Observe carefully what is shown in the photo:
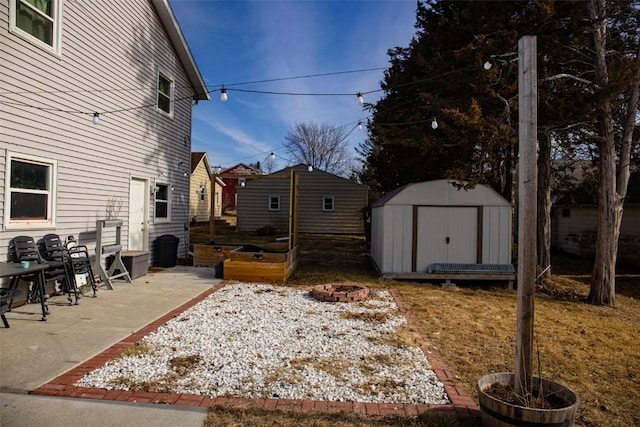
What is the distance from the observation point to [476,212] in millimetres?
9945

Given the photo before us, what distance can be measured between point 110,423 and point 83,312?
11.6ft

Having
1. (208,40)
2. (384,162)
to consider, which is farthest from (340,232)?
(208,40)

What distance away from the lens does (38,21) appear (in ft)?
21.5

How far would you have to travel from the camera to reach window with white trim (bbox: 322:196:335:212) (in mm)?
23234

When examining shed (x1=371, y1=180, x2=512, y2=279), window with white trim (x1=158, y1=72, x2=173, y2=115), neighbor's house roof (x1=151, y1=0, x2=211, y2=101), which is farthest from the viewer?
window with white trim (x1=158, y1=72, x2=173, y2=115)

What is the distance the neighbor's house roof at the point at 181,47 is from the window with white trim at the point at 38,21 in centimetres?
404

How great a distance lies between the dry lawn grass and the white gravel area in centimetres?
39

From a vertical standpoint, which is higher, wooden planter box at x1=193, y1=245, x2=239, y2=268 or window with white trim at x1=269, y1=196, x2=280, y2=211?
window with white trim at x1=269, y1=196, x2=280, y2=211

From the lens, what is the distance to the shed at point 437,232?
9914 millimetres

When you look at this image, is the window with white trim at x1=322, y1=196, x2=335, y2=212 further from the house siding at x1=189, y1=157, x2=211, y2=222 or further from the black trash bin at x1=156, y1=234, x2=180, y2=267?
the black trash bin at x1=156, y1=234, x2=180, y2=267

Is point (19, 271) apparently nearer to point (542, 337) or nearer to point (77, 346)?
point (77, 346)

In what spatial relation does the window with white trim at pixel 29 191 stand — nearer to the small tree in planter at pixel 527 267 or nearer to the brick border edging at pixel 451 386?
the brick border edging at pixel 451 386

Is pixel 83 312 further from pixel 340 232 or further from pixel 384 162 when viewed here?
pixel 340 232

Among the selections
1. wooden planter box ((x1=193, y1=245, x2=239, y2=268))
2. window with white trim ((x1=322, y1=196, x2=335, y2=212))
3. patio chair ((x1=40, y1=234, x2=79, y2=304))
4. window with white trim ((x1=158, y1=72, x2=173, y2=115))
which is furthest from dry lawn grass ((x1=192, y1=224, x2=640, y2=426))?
window with white trim ((x1=322, y1=196, x2=335, y2=212))
